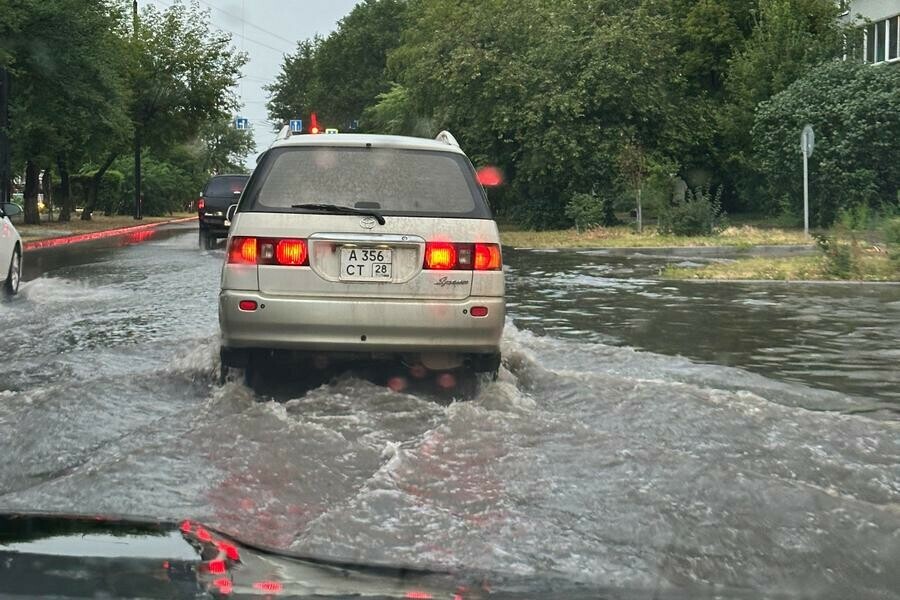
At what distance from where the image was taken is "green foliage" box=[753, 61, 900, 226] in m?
32.2

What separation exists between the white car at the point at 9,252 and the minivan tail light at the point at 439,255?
311 inches

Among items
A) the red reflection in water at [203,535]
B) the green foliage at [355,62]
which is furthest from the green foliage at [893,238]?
the green foliage at [355,62]

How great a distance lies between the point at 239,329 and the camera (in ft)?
22.2

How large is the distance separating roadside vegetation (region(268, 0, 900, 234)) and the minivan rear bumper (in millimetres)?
20693

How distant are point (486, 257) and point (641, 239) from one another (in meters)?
21.6

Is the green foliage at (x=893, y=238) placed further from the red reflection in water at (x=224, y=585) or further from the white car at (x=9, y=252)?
the red reflection in water at (x=224, y=585)

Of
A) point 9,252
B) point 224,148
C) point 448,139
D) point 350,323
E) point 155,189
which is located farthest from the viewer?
point 224,148

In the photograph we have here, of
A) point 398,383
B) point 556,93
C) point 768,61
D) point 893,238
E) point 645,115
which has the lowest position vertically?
point 398,383

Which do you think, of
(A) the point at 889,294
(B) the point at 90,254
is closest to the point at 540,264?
(A) the point at 889,294

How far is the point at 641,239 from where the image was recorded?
27.9m

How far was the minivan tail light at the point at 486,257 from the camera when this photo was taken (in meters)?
6.85

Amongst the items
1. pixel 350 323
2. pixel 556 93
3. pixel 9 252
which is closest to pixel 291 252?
pixel 350 323

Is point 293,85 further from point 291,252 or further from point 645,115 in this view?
point 291,252

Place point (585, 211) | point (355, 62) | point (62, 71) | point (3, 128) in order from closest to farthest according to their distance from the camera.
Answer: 1. point (3, 128)
2. point (62, 71)
3. point (585, 211)
4. point (355, 62)
